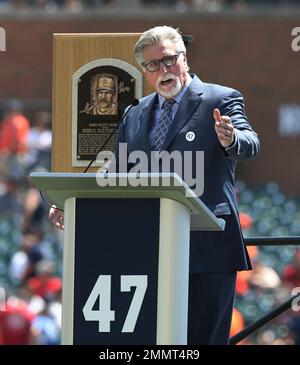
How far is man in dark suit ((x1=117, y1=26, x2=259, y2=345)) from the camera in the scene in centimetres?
423

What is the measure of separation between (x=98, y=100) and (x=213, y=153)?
87 centimetres

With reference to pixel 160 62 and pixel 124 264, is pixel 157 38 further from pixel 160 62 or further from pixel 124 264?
pixel 124 264

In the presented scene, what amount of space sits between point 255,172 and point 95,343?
17417mm

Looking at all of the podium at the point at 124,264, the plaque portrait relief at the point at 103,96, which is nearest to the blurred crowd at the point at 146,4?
the plaque portrait relief at the point at 103,96

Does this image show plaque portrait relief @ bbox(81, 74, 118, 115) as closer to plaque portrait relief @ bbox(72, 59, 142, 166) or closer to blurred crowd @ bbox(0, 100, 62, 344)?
plaque portrait relief @ bbox(72, 59, 142, 166)

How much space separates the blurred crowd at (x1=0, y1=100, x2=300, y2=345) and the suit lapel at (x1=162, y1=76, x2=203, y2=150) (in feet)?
16.6

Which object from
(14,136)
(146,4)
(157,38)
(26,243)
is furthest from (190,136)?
(146,4)

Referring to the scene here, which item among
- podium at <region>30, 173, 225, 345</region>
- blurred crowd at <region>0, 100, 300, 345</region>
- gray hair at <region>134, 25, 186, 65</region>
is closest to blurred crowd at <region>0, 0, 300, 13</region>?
blurred crowd at <region>0, 100, 300, 345</region>

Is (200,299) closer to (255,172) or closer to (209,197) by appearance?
(209,197)

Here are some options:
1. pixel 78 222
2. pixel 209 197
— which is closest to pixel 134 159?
pixel 209 197

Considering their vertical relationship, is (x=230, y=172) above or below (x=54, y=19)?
below

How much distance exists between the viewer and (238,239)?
14.1 feet

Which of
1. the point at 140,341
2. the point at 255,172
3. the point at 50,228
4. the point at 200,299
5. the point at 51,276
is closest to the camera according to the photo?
the point at 140,341

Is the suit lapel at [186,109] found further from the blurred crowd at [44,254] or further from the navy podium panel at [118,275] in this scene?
the blurred crowd at [44,254]
